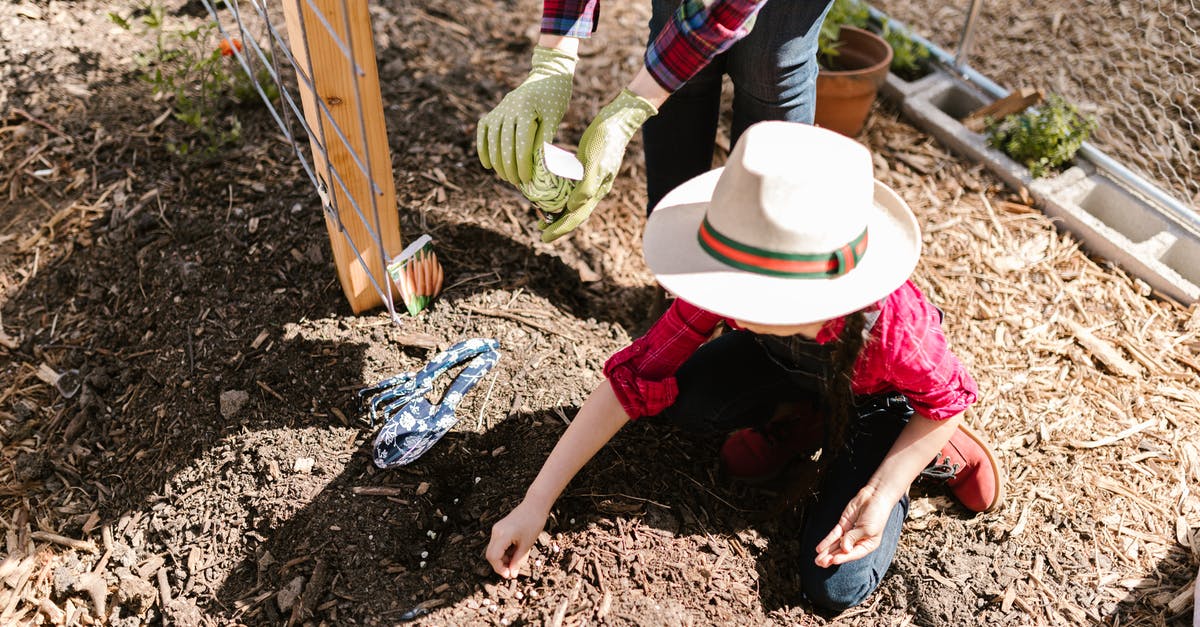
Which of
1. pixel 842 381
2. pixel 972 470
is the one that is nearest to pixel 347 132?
pixel 842 381

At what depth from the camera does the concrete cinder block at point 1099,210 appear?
2.66 metres

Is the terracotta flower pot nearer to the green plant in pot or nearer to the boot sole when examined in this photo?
the green plant in pot

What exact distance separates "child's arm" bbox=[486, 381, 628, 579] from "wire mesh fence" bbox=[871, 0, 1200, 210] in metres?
2.33

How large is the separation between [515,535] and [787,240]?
0.80m

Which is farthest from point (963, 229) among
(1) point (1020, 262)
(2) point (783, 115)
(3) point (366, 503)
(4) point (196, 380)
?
(4) point (196, 380)

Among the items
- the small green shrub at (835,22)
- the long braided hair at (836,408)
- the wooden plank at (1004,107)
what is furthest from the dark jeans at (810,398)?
Result: the wooden plank at (1004,107)

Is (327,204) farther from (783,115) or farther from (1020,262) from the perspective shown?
(1020,262)

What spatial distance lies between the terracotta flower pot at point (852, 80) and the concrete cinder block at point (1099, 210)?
0.76ft

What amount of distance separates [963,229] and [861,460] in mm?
1241

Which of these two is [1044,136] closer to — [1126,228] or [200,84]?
[1126,228]

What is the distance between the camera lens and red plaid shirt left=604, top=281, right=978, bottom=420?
1622mm

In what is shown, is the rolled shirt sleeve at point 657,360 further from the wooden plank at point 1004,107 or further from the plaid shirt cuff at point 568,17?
the wooden plank at point 1004,107

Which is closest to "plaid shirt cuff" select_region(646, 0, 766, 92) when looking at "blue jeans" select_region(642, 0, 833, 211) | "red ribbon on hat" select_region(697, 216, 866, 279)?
"blue jeans" select_region(642, 0, 833, 211)

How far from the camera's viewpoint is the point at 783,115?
2.00 m
